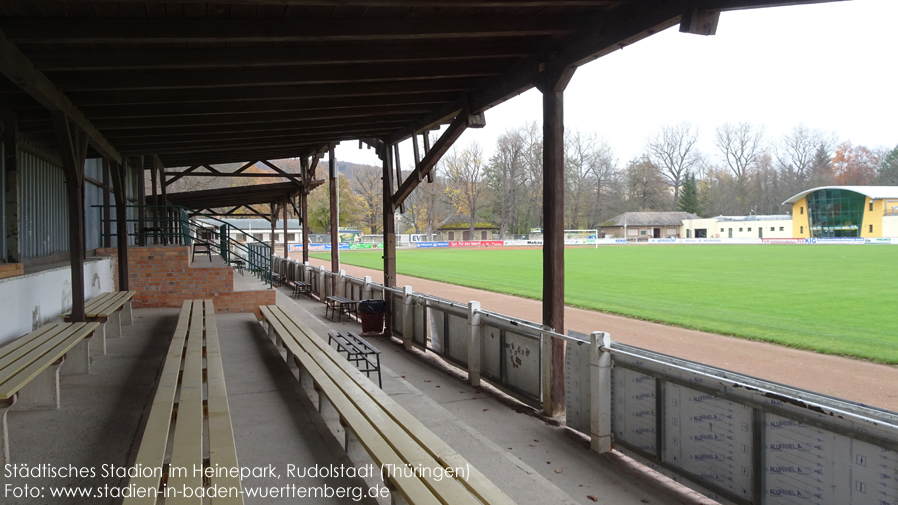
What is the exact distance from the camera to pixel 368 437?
359 centimetres

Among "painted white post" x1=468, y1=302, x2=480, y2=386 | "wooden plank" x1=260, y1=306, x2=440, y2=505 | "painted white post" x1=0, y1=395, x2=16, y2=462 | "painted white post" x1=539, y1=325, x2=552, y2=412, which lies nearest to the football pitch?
"painted white post" x1=468, y1=302, x2=480, y2=386

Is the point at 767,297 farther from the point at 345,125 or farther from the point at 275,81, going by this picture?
the point at 275,81

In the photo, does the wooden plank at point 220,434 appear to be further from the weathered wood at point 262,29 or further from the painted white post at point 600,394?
the painted white post at point 600,394

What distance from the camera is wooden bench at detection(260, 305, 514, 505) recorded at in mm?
2852

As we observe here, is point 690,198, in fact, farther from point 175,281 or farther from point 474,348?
point 474,348


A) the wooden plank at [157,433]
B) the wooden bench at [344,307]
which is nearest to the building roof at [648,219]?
the wooden bench at [344,307]

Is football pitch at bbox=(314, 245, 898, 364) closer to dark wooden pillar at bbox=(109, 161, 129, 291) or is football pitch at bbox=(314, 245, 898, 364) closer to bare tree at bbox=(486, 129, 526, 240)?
dark wooden pillar at bbox=(109, 161, 129, 291)

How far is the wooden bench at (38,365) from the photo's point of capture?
3445 millimetres

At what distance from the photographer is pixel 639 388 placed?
4.55m

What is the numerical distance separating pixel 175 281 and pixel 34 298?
14.2 ft

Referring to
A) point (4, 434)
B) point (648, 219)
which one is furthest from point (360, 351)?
point (648, 219)

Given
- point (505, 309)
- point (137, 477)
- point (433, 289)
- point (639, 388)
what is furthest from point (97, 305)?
point (433, 289)

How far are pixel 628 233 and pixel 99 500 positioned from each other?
256ft

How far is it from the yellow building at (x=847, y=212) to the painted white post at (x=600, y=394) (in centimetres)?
6791
